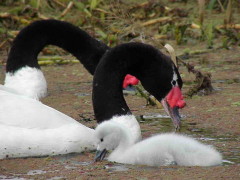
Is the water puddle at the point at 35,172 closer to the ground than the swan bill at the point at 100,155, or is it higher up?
closer to the ground

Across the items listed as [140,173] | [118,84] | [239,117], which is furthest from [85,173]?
[239,117]

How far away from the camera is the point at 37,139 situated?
17.4 feet

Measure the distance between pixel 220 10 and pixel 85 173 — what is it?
23.2 feet

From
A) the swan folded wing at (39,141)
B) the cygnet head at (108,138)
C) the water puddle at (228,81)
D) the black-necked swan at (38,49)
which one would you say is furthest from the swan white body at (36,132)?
the water puddle at (228,81)

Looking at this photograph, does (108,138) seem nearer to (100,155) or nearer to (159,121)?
(100,155)

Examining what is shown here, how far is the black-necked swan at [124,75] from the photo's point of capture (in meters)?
5.52

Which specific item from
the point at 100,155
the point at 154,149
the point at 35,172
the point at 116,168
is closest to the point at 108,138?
the point at 100,155

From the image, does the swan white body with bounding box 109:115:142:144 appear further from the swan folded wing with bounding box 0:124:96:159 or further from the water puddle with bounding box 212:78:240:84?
the water puddle with bounding box 212:78:240:84

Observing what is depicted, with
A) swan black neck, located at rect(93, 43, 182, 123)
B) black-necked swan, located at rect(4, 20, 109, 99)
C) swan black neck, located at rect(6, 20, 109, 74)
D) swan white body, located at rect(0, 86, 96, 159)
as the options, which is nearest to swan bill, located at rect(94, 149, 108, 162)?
swan white body, located at rect(0, 86, 96, 159)

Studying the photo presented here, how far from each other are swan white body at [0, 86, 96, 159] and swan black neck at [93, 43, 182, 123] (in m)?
0.23

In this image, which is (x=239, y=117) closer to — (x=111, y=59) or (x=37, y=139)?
(x=111, y=59)

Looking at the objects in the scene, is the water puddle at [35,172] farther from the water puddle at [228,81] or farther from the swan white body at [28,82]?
the water puddle at [228,81]

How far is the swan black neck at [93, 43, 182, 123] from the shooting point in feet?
18.1

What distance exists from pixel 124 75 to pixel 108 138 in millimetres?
730
